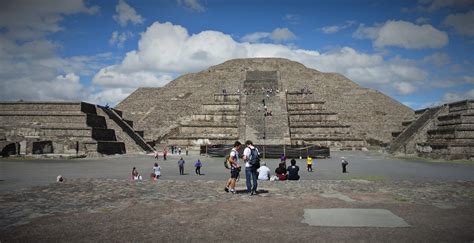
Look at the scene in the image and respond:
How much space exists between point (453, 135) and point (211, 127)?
74.7 feet

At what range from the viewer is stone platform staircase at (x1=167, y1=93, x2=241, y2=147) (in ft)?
130

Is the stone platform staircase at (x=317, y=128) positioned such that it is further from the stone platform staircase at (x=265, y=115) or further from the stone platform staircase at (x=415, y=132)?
the stone platform staircase at (x=415, y=132)

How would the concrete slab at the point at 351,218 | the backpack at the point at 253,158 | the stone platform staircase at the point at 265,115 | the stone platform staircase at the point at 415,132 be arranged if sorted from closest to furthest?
the concrete slab at the point at 351,218 → the backpack at the point at 253,158 → the stone platform staircase at the point at 415,132 → the stone platform staircase at the point at 265,115

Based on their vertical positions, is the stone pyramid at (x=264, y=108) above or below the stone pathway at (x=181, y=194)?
above

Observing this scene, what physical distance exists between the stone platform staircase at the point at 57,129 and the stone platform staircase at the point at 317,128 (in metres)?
17.8

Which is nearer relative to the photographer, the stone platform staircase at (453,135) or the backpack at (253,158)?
the backpack at (253,158)

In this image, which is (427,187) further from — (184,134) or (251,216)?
(184,134)

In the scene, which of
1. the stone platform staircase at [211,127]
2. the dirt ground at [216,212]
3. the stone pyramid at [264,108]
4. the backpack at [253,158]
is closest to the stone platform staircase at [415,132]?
the stone pyramid at [264,108]

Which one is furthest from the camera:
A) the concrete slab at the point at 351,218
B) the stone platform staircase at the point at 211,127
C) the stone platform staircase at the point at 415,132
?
the stone platform staircase at the point at 211,127

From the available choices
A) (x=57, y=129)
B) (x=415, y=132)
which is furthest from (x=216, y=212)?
(x=415, y=132)

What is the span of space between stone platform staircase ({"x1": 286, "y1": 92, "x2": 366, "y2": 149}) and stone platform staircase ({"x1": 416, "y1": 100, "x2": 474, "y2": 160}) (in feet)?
33.3

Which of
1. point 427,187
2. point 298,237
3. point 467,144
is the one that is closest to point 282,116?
point 467,144

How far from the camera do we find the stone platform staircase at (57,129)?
89.4 feet

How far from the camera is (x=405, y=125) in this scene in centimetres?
3712
